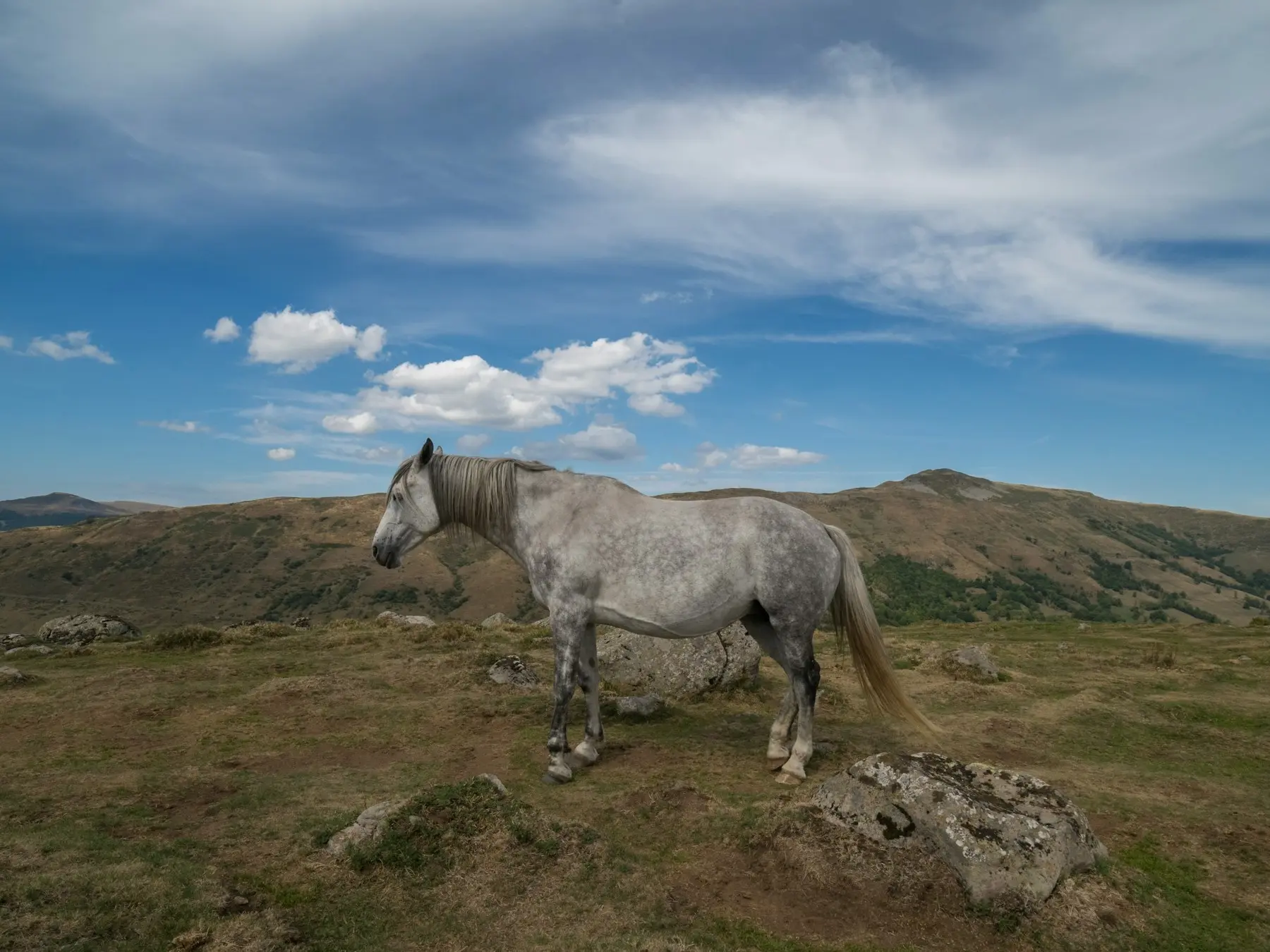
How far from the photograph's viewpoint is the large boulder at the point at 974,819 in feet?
18.1

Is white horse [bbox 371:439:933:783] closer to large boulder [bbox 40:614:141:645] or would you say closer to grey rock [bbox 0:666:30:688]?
grey rock [bbox 0:666:30:688]

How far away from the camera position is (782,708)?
9422 millimetres

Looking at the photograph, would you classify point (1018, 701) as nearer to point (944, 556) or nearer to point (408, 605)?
point (408, 605)

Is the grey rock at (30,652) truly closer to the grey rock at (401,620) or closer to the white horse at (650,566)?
the grey rock at (401,620)

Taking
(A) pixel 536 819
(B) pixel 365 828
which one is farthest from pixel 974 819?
(B) pixel 365 828

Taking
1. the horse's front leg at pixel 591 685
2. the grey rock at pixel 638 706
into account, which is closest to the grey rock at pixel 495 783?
the horse's front leg at pixel 591 685

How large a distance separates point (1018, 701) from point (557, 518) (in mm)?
9943

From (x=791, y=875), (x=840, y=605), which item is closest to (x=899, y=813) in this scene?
(x=791, y=875)

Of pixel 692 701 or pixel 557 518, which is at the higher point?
pixel 557 518

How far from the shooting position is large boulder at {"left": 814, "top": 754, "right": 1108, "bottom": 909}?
552cm

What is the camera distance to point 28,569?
94062 mm

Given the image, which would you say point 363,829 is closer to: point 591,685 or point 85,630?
point 591,685

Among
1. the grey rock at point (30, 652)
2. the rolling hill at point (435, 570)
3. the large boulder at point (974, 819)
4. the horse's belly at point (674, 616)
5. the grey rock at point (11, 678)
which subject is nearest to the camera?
the large boulder at point (974, 819)

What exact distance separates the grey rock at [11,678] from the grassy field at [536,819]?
0.55 m
